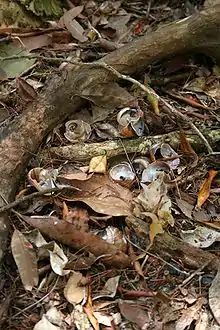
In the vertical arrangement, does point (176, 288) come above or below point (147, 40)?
below

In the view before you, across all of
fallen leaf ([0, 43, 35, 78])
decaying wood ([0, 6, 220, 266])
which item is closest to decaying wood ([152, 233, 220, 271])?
decaying wood ([0, 6, 220, 266])

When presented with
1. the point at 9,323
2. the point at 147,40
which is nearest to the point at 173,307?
the point at 9,323

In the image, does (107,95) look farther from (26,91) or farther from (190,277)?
(190,277)

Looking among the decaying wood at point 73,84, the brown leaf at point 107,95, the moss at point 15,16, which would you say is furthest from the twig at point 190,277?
the moss at point 15,16

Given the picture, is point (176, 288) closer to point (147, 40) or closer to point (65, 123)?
point (65, 123)

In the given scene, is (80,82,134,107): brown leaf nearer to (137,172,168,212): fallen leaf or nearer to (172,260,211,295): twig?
(137,172,168,212): fallen leaf

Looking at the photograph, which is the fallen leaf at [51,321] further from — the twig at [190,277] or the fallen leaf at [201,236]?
the fallen leaf at [201,236]

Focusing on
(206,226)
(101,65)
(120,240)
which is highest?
(101,65)
